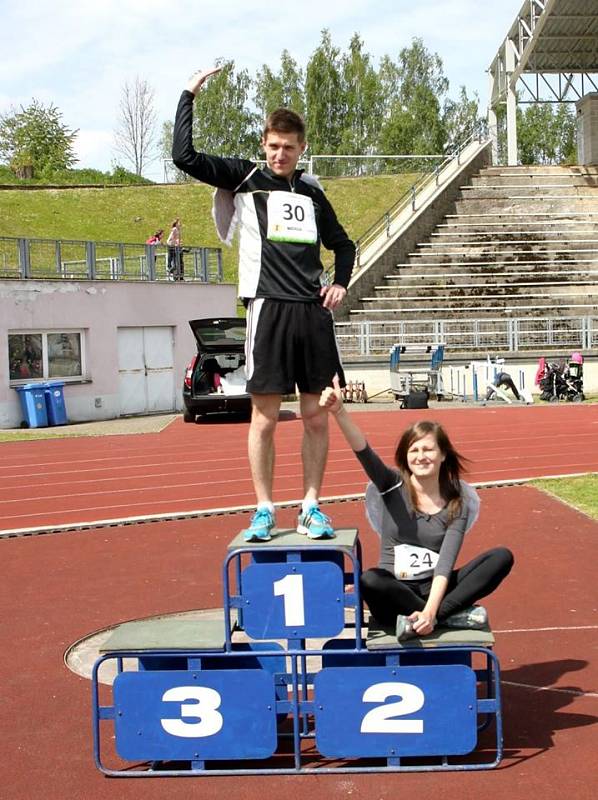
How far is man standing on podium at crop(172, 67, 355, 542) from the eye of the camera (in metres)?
6.00

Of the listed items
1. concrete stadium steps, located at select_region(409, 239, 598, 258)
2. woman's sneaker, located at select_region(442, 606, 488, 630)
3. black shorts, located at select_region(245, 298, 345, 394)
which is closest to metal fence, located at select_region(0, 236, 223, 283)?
concrete stadium steps, located at select_region(409, 239, 598, 258)

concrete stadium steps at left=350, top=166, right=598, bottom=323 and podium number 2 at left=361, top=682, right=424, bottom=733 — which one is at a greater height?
concrete stadium steps at left=350, top=166, right=598, bottom=323

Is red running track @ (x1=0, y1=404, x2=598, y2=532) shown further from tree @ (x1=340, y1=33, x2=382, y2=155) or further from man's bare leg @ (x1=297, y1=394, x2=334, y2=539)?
tree @ (x1=340, y1=33, x2=382, y2=155)

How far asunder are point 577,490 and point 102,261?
53.8 ft

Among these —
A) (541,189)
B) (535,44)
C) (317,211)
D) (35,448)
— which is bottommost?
(35,448)

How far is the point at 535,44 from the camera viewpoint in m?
43.5

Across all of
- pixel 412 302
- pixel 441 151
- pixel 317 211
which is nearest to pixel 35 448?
pixel 317 211

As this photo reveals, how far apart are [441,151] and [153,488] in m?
72.7

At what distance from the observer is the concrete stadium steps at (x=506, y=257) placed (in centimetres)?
3669

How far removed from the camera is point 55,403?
987 inches

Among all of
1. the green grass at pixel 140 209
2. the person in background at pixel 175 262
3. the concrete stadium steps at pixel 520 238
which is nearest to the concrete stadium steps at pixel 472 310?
the concrete stadium steps at pixel 520 238

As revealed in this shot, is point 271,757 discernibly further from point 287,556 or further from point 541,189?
point 541,189

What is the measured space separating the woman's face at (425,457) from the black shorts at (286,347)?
64cm

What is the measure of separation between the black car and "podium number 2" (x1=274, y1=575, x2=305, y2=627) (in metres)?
18.2
